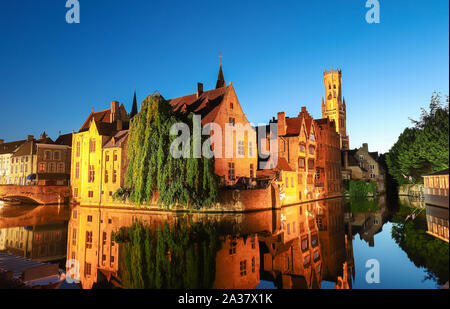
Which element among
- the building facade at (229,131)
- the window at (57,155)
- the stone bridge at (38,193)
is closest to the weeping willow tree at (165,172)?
the building facade at (229,131)

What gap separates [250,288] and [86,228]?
1723 cm

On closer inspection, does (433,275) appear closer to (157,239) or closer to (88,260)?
(157,239)

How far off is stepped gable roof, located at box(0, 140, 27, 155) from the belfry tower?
10707 cm

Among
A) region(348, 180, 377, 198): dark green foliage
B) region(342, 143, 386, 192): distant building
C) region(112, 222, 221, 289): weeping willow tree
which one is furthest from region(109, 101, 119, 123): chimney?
region(342, 143, 386, 192): distant building

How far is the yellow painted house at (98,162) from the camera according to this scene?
4072 centimetres

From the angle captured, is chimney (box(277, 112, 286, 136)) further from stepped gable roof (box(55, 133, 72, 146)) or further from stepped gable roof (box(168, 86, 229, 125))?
stepped gable roof (box(55, 133, 72, 146))

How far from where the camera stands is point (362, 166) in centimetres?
7012

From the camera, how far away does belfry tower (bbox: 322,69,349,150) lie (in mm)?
125562

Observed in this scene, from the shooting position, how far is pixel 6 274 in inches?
333

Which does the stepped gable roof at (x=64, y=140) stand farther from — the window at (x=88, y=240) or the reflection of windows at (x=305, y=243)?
the reflection of windows at (x=305, y=243)

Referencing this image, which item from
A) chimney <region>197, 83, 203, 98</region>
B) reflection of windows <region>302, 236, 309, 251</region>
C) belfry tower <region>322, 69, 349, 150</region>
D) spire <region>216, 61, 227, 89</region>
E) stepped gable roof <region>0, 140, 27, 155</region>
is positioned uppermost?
belfry tower <region>322, 69, 349, 150</region>

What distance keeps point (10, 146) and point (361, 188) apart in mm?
79143

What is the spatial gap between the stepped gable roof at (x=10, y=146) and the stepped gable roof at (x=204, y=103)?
4687 centimetres

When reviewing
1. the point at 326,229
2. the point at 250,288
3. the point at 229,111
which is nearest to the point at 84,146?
the point at 229,111
